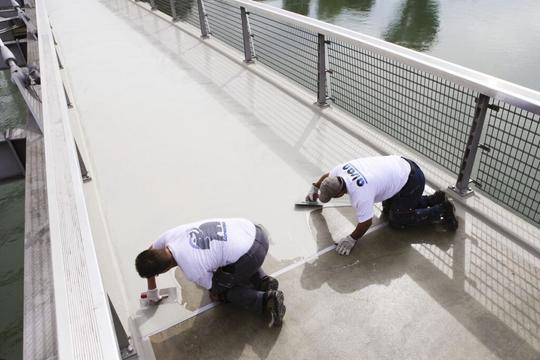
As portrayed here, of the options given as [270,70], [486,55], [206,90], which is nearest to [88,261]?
[206,90]

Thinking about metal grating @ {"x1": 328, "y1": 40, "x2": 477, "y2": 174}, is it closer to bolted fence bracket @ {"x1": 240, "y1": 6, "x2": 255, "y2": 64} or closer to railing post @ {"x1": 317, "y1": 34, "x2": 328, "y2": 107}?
railing post @ {"x1": 317, "y1": 34, "x2": 328, "y2": 107}

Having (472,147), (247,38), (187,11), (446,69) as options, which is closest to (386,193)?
(472,147)

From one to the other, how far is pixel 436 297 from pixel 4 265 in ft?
22.9

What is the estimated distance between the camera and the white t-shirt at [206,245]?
81.0 inches

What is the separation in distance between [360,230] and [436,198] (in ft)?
2.15

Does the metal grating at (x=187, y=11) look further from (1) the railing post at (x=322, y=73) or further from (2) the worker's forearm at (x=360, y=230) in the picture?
(2) the worker's forearm at (x=360, y=230)

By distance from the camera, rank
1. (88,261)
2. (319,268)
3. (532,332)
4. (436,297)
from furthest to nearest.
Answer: (319,268), (436,297), (532,332), (88,261)

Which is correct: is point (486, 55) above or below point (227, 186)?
below

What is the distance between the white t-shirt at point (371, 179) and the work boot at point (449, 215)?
1.00 ft

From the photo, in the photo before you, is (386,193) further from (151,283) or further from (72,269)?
(72,269)

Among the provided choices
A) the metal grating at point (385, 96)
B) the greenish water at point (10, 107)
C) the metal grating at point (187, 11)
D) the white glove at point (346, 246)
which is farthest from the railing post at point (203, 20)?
the greenish water at point (10, 107)

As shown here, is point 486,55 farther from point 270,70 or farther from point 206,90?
point 206,90

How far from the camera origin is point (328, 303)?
7.39 ft

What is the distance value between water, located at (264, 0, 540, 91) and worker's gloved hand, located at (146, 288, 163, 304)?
6636 mm
